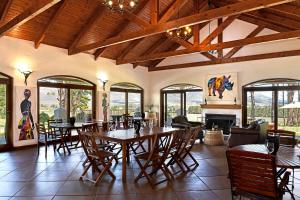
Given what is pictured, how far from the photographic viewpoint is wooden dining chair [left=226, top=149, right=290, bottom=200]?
2299 millimetres

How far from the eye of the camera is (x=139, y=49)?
9.64 m

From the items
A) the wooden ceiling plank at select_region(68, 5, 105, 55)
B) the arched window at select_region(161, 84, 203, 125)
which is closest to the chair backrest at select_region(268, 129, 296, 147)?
the wooden ceiling plank at select_region(68, 5, 105, 55)

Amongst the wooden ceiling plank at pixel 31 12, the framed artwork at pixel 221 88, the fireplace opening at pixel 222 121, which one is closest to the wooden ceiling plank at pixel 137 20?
the wooden ceiling plank at pixel 31 12

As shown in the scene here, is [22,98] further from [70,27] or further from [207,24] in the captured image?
[207,24]

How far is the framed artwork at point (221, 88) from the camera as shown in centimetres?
904

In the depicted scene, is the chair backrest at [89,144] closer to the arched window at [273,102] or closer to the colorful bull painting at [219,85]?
the colorful bull painting at [219,85]

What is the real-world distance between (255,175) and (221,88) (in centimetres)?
729

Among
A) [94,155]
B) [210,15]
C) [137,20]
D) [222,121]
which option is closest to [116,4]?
[210,15]

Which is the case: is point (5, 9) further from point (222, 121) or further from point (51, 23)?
point (222, 121)

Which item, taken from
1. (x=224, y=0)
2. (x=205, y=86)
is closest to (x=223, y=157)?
(x=205, y=86)

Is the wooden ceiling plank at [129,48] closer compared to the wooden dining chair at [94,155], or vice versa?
the wooden dining chair at [94,155]

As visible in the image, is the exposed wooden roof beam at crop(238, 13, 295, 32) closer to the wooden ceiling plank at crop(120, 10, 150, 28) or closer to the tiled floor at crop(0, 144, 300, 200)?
the wooden ceiling plank at crop(120, 10, 150, 28)

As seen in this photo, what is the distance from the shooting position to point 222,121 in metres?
9.38

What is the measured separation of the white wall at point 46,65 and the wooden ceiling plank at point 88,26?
41 cm
